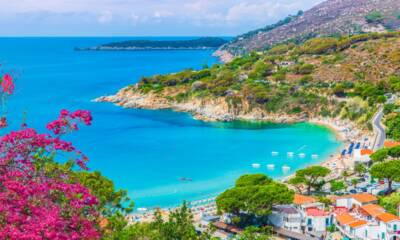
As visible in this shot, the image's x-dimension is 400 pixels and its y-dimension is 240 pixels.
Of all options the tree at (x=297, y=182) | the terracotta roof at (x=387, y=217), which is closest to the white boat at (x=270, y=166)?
the tree at (x=297, y=182)

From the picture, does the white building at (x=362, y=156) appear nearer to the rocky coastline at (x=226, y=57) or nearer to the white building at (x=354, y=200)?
the white building at (x=354, y=200)

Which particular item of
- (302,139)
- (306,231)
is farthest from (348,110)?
(306,231)

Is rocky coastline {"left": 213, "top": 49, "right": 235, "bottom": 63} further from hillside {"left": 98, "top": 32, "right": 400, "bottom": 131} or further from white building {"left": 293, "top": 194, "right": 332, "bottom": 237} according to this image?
white building {"left": 293, "top": 194, "right": 332, "bottom": 237}

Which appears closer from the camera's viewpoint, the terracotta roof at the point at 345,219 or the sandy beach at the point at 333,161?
the terracotta roof at the point at 345,219

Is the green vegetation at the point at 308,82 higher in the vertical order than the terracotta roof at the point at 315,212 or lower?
higher

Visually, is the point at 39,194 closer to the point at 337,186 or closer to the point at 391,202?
the point at 391,202

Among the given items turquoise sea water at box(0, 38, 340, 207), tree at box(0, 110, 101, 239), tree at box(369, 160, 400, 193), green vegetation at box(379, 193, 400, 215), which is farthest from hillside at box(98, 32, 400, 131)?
tree at box(0, 110, 101, 239)

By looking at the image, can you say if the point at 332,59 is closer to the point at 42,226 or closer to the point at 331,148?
the point at 331,148
